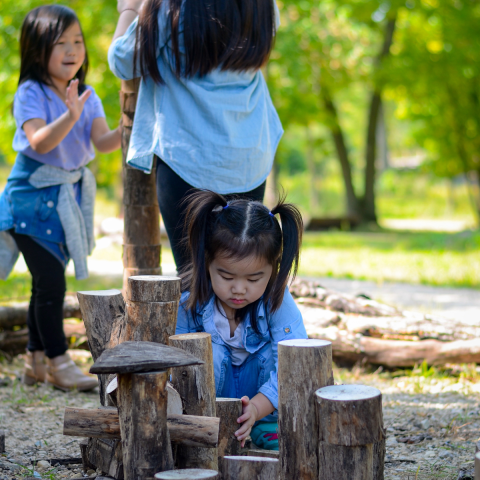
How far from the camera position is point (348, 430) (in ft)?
5.48

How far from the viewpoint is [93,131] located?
3445 mm

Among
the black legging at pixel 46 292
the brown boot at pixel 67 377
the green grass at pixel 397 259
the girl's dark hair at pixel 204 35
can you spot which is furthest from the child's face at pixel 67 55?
the green grass at pixel 397 259

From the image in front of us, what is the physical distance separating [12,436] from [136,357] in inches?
50.7

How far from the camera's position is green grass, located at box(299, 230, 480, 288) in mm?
7402

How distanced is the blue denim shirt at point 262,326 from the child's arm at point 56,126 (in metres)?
1.09

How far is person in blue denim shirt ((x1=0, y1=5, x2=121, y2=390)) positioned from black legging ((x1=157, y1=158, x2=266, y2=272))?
716 mm

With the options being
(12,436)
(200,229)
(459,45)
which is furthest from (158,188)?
(459,45)

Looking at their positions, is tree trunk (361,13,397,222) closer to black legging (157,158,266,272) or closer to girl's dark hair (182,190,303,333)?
black legging (157,158,266,272)

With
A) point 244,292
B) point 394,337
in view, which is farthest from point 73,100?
point 394,337

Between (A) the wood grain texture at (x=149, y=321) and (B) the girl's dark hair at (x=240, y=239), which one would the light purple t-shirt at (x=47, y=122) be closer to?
(B) the girl's dark hair at (x=240, y=239)

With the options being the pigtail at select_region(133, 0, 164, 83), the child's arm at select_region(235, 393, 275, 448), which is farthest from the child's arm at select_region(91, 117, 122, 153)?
the child's arm at select_region(235, 393, 275, 448)

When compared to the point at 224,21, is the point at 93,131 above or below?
below

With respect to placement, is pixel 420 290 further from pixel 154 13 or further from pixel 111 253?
pixel 111 253

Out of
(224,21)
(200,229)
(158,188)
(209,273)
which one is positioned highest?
(224,21)
